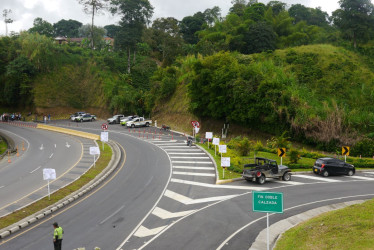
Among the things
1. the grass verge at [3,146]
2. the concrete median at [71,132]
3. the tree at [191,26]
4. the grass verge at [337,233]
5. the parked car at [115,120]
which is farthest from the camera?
the tree at [191,26]

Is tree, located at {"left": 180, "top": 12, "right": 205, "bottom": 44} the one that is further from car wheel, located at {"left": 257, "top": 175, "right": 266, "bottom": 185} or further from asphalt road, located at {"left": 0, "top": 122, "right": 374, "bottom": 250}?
car wheel, located at {"left": 257, "top": 175, "right": 266, "bottom": 185}

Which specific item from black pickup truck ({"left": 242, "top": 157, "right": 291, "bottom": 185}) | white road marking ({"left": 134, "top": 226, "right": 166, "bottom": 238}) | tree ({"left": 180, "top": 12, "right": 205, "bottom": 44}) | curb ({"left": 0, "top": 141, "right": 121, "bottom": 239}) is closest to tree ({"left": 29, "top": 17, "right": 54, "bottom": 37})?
tree ({"left": 180, "top": 12, "right": 205, "bottom": 44})

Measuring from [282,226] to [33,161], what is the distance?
25671mm

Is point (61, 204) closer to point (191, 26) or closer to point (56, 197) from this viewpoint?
point (56, 197)

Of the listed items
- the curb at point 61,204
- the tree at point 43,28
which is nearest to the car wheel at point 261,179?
the curb at point 61,204

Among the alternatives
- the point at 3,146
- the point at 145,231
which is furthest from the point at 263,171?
the point at 3,146

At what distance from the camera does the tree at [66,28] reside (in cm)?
14400

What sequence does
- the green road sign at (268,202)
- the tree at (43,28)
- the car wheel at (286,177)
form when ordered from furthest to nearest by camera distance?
the tree at (43,28) < the car wheel at (286,177) < the green road sign at (268,202)

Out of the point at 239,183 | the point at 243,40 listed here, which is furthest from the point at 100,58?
the point at 239,183

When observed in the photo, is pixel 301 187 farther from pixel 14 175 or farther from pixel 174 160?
pixel 14 175

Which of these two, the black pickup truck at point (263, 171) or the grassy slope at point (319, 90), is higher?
the grassy slope at point (319, 90)

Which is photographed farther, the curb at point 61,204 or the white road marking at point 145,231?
the curb at point 61,204

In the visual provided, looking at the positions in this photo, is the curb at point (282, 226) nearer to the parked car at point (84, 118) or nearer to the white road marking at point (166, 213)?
the white road marking at point (166, 213)

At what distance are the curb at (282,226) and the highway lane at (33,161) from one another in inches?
554
